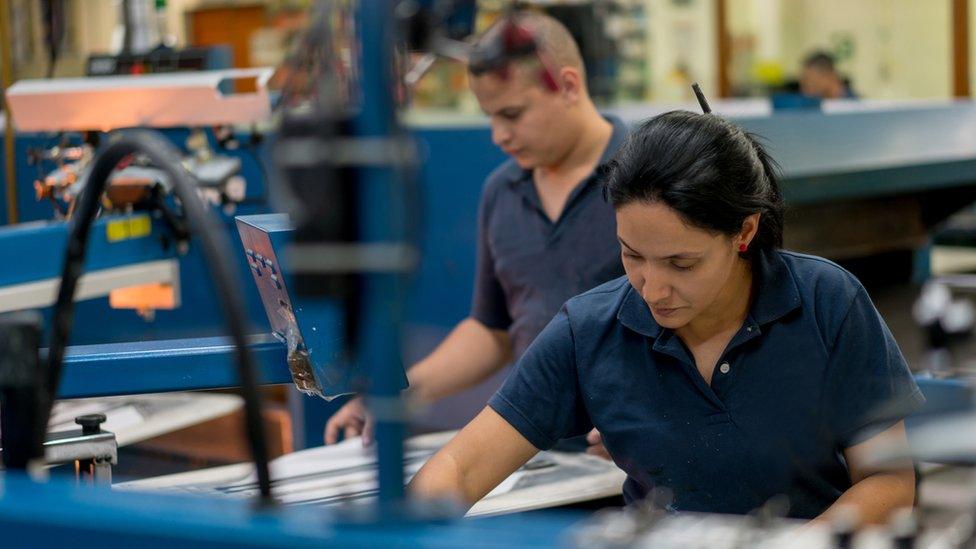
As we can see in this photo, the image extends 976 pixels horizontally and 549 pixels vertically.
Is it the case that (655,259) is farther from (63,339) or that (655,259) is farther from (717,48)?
(717,48)

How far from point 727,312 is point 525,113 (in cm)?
77

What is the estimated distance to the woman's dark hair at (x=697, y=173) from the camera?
151cm

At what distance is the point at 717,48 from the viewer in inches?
330

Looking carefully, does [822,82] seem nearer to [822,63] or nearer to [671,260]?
[822,63]

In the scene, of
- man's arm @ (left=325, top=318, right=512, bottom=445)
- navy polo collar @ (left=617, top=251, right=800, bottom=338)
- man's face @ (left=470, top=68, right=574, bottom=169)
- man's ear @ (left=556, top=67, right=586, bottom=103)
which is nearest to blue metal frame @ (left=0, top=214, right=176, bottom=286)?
man's arm @ (left=325, top=318, right=512, bottom=445)

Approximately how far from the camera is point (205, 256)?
0.90m

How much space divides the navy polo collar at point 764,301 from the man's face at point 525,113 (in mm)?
672

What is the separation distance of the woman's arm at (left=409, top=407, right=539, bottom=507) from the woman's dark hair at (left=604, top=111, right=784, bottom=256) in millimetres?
320

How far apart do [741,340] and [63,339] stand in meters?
0.85

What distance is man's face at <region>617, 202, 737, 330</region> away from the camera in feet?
4.98

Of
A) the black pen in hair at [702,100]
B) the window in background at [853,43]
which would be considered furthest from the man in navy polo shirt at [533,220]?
the window in background at [853,43]

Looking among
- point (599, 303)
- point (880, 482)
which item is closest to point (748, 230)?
point (599, 303)

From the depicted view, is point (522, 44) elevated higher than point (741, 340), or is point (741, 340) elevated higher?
point (522, 44)

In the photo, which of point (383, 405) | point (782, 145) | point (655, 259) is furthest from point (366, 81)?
point (782, 145)
